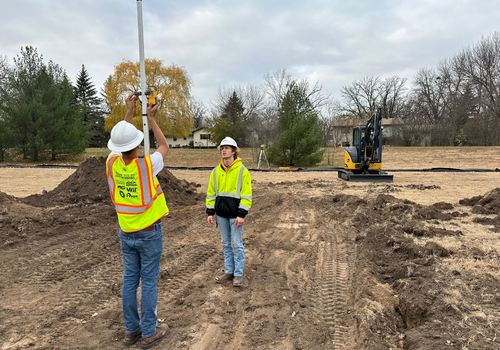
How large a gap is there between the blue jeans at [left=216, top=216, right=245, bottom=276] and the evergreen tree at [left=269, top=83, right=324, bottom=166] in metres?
18.4

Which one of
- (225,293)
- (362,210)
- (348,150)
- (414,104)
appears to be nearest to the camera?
(225,293)

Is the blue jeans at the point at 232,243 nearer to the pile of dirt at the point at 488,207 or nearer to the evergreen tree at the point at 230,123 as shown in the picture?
the pile of dirt at the point at 488,207

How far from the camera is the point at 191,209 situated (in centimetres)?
883

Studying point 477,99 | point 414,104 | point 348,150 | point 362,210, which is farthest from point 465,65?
point 362,210

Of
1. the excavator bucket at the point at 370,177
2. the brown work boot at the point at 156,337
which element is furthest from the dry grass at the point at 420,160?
the brown work boot at the point at 156,337

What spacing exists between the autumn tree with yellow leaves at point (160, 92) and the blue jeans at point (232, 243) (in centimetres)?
3115

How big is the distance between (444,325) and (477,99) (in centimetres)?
4776

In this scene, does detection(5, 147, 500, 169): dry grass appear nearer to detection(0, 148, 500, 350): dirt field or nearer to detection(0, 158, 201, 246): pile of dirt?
detection(0, 158, 201, 246): pile of dirt

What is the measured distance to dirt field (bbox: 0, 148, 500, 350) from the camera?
3.05 meters

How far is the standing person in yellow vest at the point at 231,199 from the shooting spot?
12.9ft

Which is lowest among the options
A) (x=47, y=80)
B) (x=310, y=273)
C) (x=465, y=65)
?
(x=310, y=273)

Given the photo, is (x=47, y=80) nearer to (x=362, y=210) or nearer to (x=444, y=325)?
(x=362, y=210)

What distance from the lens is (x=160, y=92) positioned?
3462cm

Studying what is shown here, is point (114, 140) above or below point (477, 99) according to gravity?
below
